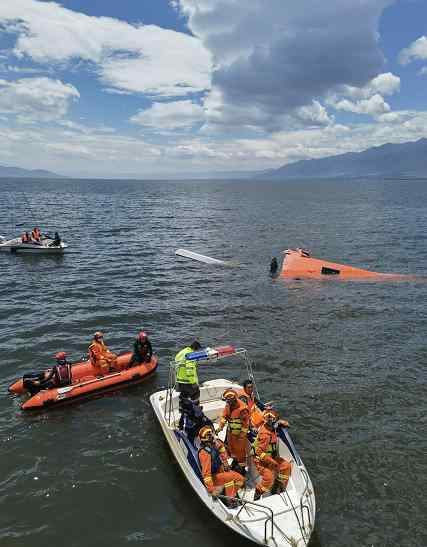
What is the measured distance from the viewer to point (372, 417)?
14.9 m

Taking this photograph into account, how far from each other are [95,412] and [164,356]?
5233 mm

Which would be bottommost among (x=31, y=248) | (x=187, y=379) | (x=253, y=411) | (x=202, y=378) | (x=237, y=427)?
(x=202, y=378)

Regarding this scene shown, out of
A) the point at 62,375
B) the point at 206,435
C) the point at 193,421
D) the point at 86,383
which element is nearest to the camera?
the point at 206,435

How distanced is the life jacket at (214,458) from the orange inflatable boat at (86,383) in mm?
7295

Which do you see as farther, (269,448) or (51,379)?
(51,379)

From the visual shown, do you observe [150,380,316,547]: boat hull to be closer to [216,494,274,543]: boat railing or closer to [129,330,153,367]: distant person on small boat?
[216,494,274,543]: boat railing

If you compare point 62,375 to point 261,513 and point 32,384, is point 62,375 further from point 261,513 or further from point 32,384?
point 261,513

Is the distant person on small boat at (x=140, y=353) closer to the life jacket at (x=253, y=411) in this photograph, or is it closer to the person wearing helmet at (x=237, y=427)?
the life jacket at (x=253, y=411)

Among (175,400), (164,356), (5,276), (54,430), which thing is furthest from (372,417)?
(5,276)

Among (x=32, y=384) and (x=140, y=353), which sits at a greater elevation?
(x=140, y=353)

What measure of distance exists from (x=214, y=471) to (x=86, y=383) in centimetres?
766

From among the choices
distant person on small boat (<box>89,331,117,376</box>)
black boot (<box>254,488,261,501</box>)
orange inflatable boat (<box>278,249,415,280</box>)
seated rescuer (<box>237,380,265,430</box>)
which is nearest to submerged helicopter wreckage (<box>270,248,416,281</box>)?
orange inflatable boat (<box>278,249,415,280</box>)

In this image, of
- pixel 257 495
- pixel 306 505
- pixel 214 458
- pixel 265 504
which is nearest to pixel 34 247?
pixel 214 458

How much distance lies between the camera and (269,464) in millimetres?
10375
